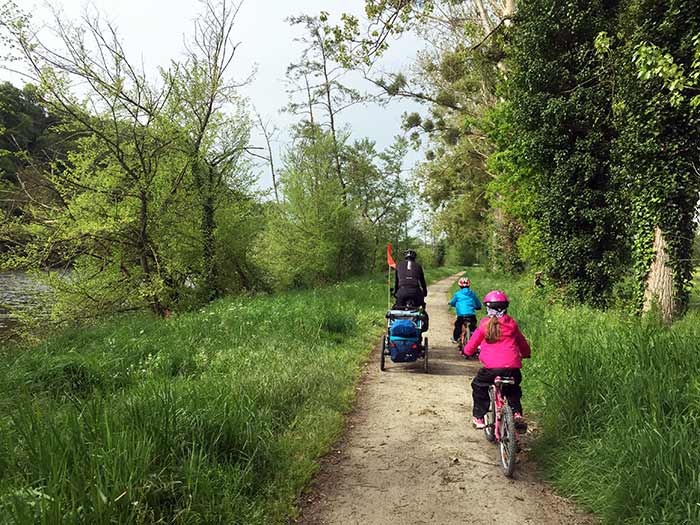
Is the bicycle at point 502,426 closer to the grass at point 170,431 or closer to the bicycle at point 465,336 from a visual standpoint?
the grass at point 170,431

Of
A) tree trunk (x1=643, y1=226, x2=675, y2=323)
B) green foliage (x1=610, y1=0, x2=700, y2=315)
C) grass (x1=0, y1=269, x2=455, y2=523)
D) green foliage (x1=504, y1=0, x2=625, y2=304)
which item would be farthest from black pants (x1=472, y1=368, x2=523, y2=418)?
green foliage (x1=504, y1=0, x2=625, y2=304)

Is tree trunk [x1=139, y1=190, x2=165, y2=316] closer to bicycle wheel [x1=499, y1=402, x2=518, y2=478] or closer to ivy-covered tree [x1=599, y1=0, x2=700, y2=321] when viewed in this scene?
bicycle wheel [x1=499, y1=402, x2=518, y2=478]

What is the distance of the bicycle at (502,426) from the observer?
12.0ft

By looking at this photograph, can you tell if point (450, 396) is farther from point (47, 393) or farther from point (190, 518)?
point (47, 393)

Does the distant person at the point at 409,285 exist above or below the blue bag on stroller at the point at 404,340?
above

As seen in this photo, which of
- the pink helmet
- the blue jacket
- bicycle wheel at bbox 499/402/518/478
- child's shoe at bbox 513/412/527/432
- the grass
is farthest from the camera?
the blue jacket

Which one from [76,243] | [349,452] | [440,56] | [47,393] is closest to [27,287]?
[76,243]

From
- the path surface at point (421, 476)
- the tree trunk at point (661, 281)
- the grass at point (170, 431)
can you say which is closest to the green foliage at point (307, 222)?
the grass at point (170, 431)

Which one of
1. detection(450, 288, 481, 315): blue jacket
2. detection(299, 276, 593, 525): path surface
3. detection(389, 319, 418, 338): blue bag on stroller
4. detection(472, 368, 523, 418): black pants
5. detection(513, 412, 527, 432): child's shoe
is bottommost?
detection(299, 276, 593, 525): path surface

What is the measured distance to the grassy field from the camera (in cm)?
277

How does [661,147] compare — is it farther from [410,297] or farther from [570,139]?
[410,297]

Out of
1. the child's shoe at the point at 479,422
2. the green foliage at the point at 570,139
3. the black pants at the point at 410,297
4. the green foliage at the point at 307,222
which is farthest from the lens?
the green foliage at the point at 307,222

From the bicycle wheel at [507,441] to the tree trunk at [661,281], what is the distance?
5610mm

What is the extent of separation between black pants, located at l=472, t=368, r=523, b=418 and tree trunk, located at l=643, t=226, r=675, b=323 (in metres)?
5.11
